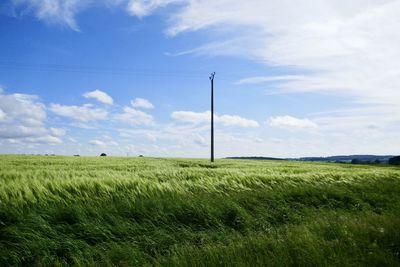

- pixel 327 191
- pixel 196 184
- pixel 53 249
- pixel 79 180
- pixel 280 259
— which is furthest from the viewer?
pixel 327 191

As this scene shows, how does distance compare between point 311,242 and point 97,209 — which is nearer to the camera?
point 311,242

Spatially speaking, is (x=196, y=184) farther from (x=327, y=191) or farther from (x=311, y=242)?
(x=311, y=242)

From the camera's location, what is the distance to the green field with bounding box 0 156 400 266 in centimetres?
604

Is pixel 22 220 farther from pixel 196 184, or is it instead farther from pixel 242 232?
pixel 196 184

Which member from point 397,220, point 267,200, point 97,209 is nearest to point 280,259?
point 397,220

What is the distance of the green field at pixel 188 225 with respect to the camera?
604 cm

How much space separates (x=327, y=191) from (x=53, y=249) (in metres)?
9.79

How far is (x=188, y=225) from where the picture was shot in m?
9.14

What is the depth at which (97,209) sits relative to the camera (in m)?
8.96

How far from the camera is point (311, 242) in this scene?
625 centimetres

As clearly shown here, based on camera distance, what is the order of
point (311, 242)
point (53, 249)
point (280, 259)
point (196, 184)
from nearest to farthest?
point (280, 259) → point (311, 242) → point (53, 249) → point (196, 184)

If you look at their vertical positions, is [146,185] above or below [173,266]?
above

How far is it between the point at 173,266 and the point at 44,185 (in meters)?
6.23

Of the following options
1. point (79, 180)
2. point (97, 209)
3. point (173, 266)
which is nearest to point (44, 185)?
point (79, 180)
